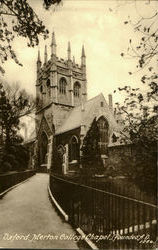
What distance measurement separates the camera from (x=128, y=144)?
700 cm

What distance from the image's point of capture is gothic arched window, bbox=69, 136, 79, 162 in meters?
31.6

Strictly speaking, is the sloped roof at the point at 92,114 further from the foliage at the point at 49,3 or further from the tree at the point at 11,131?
the foliage at the point at 49,3

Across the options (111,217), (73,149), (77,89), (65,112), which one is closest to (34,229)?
(111,217)

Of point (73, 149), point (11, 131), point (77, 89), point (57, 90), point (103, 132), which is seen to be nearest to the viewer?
point (11, 131)

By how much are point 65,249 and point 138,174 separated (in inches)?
94.6

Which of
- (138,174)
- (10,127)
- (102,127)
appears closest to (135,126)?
(138,174)

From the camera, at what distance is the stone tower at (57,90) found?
38.7m

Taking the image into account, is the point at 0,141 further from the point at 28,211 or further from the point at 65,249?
the point at 65,249

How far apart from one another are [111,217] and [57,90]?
35356 mm

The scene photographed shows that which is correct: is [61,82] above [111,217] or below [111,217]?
above

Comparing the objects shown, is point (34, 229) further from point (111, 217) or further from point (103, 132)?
point (103, 132)

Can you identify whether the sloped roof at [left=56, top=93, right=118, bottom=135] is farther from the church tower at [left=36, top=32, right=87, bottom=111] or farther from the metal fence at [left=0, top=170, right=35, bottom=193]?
the metal fence at [left=0, top=170, right=35, bottom=193]

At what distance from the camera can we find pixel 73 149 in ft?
106

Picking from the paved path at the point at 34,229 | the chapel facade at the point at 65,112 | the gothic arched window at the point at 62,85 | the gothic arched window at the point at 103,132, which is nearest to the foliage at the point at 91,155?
the chapel facade at the point at 65,112
